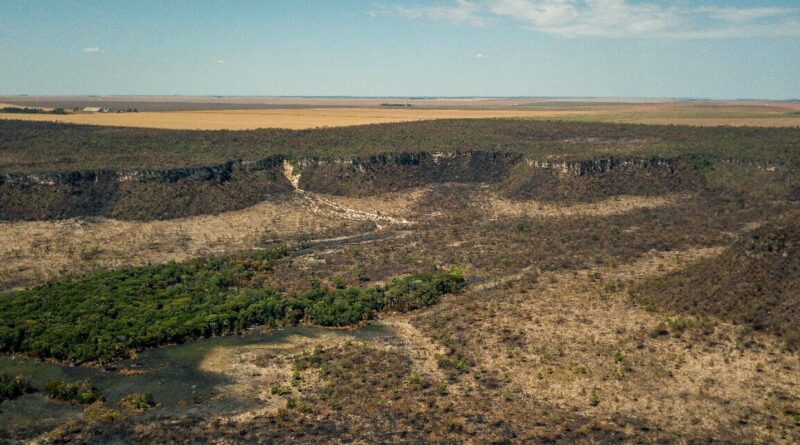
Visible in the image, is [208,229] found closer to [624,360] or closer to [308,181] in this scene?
[308,181]

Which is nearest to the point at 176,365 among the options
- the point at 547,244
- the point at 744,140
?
the point at 547,244

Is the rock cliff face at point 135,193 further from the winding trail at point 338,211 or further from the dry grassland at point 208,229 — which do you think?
the winding trail at point 338,211

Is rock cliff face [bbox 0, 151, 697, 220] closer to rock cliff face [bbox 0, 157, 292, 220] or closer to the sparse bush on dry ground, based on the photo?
rock cliff face [bbox 0, 157, 292, 220]

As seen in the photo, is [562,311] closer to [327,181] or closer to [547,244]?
[547,244]

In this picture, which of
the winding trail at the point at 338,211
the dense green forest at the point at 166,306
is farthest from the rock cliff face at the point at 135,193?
the dense green forest at the point at 166,306

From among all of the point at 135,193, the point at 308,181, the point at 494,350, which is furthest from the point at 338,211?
the point at 494,350

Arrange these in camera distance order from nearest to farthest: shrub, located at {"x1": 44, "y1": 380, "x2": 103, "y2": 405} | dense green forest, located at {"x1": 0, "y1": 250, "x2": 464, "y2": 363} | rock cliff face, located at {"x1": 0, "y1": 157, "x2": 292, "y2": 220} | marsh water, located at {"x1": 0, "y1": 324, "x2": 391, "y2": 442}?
marsh water, located at {"x1": 0, "y1": 324, "x2": 391, "y2": 442} → shrub, located at {"x1": 44, "y1": 380, "x2": 103, "y2": 405} → dense green forest, located at {"x1": 0, "y1": 250, "x2": 464, "y2": 363} → rock cliff face, located at {"x1": 0, "y1": 157, "x2": 292, "y2": 220}

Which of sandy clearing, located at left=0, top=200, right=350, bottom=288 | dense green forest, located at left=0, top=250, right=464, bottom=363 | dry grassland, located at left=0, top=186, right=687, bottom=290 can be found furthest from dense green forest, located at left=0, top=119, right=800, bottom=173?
dense green forest, located at left=0, top=250, right=464, bottom=363
